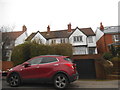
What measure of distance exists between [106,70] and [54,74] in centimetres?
543

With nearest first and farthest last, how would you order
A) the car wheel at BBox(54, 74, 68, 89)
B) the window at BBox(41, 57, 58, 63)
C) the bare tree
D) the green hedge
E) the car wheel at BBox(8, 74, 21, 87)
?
the car wheel at BBox(54, 74, 68, 89)
the window at BBox(41, 57, 58, 63)
the car wheel at BBox(8, 74, 21, 87)
the green hedge
the bare tree

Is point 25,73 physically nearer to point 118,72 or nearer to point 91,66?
point 91,66

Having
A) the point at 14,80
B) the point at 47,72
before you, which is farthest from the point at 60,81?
the point at 14,80

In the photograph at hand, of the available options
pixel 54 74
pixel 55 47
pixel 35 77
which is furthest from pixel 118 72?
pixel 35 77

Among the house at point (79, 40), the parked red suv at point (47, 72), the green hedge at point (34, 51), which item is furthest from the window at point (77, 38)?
the parked red suv at point (47, 72)

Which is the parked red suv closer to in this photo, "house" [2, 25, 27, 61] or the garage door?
the garage door

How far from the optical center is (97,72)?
341 inches

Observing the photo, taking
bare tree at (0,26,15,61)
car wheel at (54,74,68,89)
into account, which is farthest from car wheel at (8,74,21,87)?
→ bare tree at (0,26,15,61)

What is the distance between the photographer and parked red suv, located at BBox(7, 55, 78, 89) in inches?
202

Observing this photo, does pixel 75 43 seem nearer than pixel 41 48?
No

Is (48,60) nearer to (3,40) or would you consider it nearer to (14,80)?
(14,80)

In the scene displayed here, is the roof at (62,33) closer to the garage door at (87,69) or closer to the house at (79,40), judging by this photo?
the house at (79,40)

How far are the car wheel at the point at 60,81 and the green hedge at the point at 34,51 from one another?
3.79 m

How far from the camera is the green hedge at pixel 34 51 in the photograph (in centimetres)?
876
